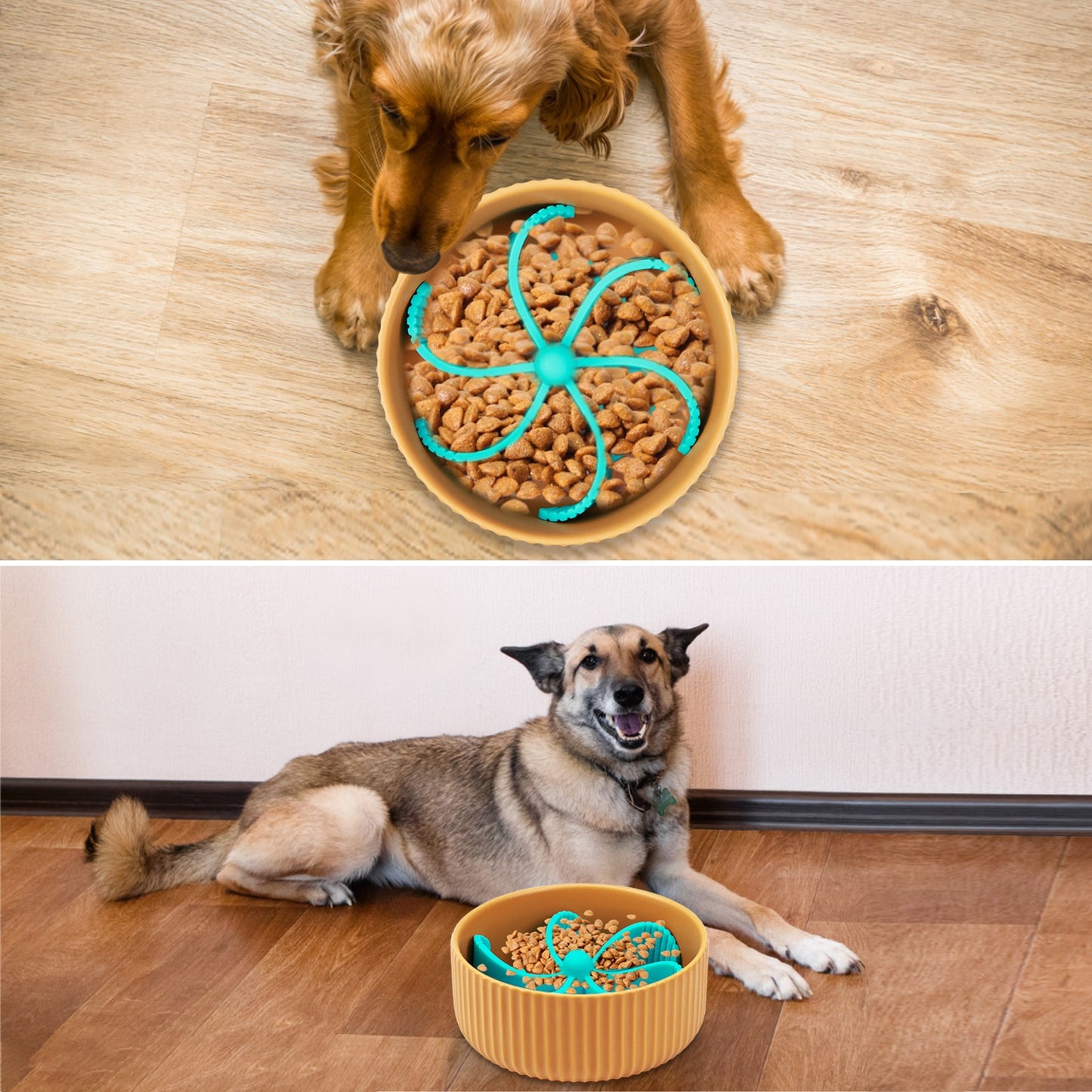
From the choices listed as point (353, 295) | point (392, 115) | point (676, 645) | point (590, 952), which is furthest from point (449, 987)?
point (392, 115)

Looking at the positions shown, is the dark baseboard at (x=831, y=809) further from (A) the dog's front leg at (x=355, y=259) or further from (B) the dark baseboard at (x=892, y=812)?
(A) the dog's front leg at (x=355, y=259)

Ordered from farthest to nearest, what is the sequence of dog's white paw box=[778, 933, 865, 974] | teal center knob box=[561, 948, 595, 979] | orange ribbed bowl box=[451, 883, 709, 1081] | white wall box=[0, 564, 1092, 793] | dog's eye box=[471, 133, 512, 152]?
white wall box=[0, 564, 1092, 793] → dog's eye box=[471, 133, 512, 152] → dog's white paw box=[778, 933, 865, 974] → teal center knob box=[561, 948, 595, 979] → orange ribbed bowl box=[451, 883, 709, 1081]

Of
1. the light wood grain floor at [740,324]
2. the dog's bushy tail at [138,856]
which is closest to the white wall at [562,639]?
the light wood grain floor at [740,324]

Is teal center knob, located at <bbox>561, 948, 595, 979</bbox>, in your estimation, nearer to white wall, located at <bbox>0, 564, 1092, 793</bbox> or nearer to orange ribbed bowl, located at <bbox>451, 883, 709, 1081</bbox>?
orange ribbed bowl, located at <bbox>451, 883, 709, 1081</bbox>

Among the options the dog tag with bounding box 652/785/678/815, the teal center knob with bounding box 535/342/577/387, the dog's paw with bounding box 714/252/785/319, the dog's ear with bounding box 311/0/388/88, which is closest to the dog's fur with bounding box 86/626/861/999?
the dog tag with bounding box 652/785/678/815

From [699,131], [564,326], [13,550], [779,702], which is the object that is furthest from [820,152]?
[13,550]
